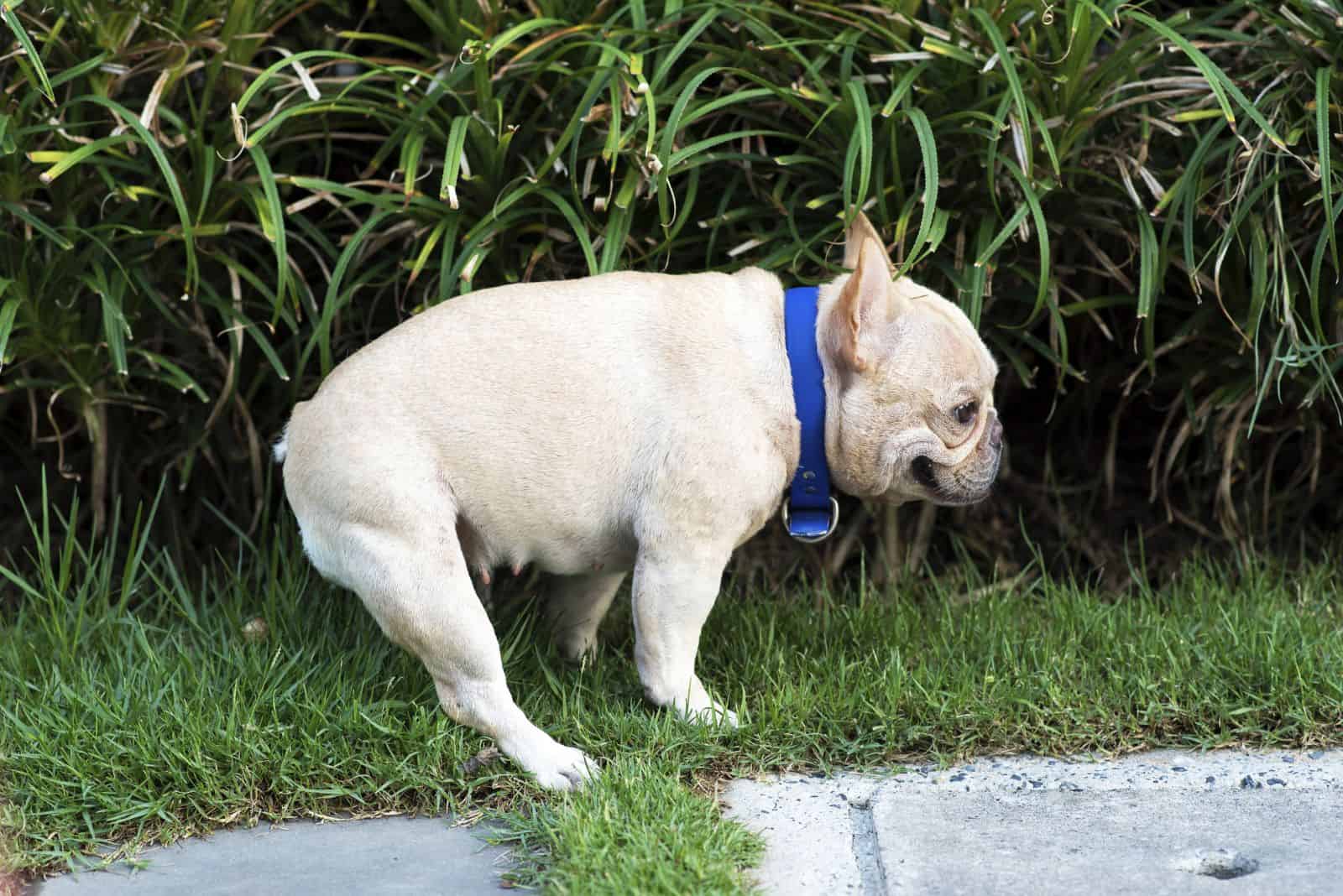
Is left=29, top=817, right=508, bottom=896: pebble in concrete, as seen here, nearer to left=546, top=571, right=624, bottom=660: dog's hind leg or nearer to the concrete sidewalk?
the concrete sidewalk

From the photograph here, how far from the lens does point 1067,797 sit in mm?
3000

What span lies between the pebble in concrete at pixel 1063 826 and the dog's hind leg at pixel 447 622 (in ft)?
1.38

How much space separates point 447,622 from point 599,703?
506mm

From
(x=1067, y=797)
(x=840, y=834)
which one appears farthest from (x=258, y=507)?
(x=1067, y=797)

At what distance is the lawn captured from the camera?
2.92 m

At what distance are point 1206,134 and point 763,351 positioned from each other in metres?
1.41

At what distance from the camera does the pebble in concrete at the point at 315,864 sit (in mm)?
2688

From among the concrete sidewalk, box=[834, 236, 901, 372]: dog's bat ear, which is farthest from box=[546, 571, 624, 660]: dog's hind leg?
box=[834, 236, 901, 372]: dog's bat ear

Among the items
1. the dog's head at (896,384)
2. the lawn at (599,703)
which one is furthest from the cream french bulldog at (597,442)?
the lawn at (599,703)

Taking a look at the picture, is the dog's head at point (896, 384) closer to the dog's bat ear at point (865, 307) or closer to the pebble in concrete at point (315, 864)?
the dog's bat ear at point (865, 307)

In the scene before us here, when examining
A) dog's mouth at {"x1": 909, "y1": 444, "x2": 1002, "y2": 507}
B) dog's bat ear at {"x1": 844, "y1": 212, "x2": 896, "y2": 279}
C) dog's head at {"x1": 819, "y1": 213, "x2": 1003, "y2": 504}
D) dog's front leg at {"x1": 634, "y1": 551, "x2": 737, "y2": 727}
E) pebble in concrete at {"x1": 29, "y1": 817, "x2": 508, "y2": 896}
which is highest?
dog's bat ear at {"x1": 844, "y1": 212, "x2": 896, "y2": 279}

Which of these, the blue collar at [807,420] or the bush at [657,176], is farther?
the bush at [657,176]

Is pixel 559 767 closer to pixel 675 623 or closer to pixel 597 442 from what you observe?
pixel 675 623

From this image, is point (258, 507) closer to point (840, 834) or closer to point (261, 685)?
point (261, 685)
